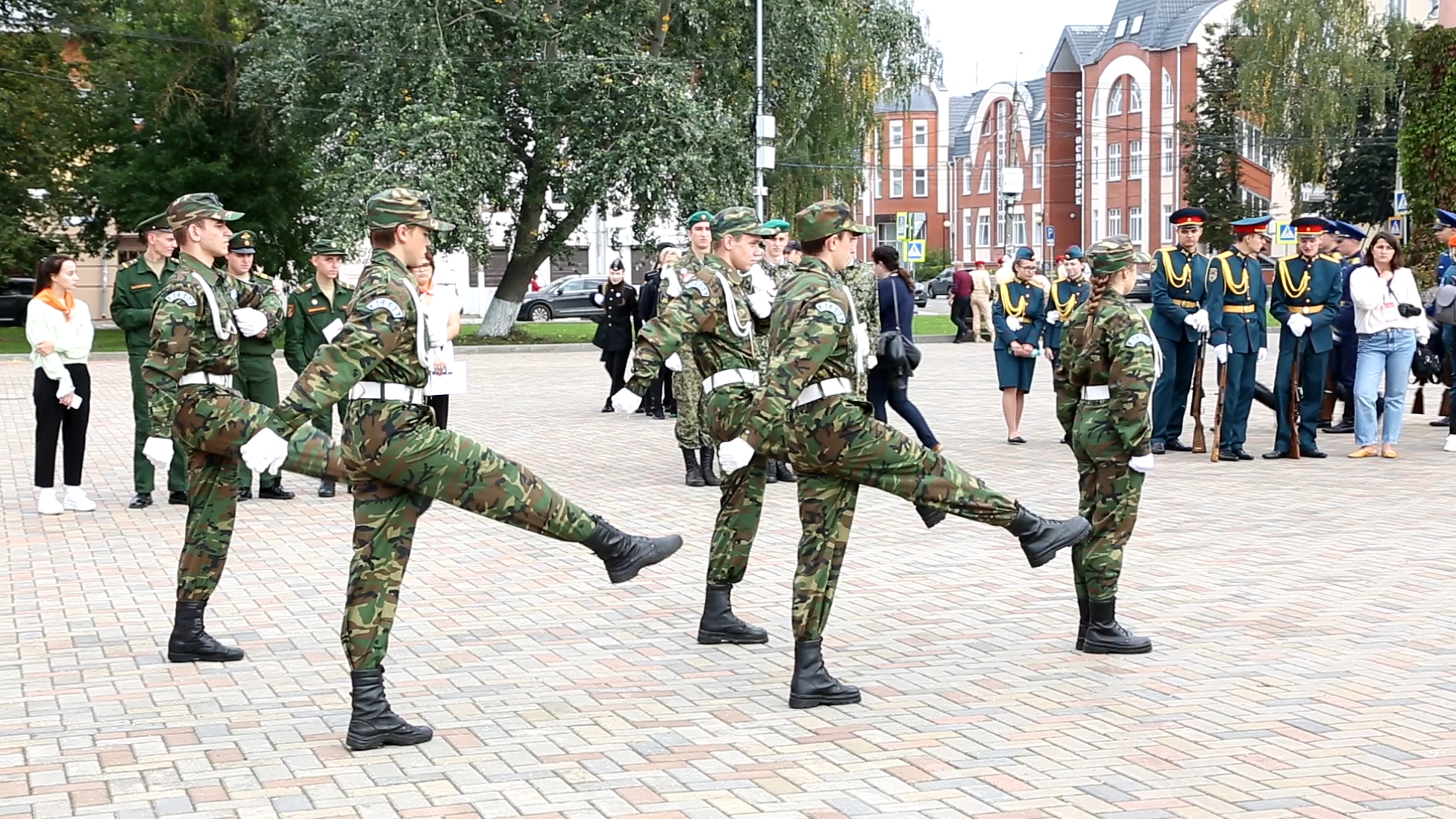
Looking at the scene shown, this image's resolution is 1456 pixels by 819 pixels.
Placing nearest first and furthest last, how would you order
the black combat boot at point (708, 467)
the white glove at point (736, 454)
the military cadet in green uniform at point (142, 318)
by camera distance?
the white glove at point (736, 454), the military cadet in green uniform at point (142, 318), the black combat boot at point (708, 467)

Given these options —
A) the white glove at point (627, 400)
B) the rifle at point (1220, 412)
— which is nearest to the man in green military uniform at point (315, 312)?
the white glove at point (627, 400)

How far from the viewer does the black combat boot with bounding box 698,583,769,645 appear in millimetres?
7832

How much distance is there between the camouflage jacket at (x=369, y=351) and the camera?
19.5 ft

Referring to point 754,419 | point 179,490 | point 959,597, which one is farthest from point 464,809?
point 179,490

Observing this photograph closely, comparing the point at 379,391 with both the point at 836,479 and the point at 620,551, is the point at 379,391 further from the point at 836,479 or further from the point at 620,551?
the point at 836,479

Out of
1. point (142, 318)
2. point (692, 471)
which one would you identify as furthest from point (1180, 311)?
point (142, 318)

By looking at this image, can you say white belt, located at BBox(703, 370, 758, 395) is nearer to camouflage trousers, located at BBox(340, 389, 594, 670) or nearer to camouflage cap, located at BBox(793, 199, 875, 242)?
camouflage cap, located at BBox(793, 199, 875, 242)

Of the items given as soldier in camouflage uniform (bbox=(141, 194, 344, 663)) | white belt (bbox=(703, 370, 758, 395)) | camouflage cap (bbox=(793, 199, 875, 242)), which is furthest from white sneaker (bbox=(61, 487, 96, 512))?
camouflage cap (bbox=(793, 199, 875, 242))

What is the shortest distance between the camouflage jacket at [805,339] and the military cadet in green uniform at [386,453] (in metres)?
0.85

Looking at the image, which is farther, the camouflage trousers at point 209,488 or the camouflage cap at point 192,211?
the camouflage cap at point 192,211

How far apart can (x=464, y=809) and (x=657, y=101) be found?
97.9 ft

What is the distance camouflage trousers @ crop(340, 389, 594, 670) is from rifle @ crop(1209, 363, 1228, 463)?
9.98m

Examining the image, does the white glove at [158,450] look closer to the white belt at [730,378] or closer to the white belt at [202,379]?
the white belt at [202,379]

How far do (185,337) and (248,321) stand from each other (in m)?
0.79
